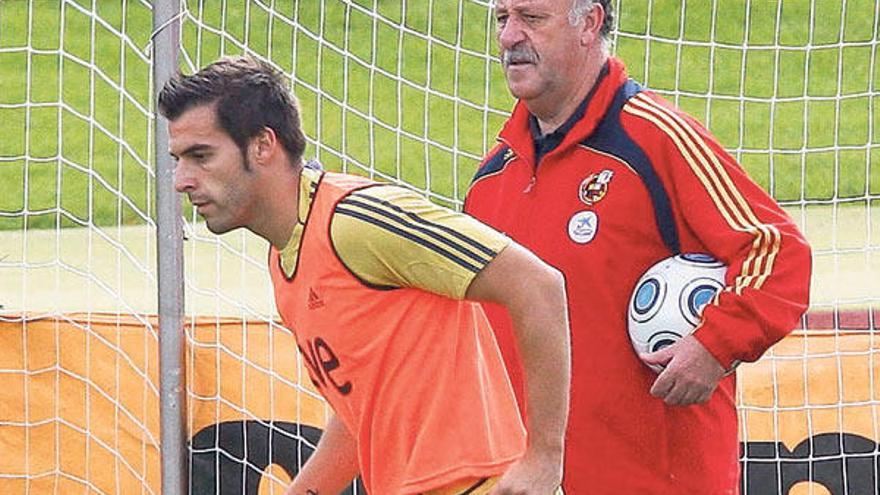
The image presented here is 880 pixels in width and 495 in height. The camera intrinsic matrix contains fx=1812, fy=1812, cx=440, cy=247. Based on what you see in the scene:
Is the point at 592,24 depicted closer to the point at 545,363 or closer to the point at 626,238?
the point at 626,238

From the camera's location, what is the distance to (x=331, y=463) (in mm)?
4137

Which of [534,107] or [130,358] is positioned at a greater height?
[534,107]

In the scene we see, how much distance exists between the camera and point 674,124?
4.38 meters

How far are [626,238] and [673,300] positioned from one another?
22 centimetres

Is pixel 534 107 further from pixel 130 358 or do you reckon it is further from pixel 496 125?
pixel 496 125

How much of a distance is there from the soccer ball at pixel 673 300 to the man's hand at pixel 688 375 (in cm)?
6

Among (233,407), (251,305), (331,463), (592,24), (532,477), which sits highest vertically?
(592,24)

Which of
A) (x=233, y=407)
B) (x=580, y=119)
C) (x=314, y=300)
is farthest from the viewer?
(x=233, y=407)

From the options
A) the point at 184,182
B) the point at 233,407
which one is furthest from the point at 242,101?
the point at 233,407

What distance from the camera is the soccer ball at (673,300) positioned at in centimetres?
430

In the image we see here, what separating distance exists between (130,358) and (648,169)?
2.26m

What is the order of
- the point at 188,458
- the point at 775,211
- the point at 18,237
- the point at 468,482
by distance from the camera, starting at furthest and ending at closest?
the point at 18,237
the point at 188,458
the point at 775,211
the point at 468,482

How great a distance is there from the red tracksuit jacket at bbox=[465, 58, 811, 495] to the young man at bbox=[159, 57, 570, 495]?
700mm

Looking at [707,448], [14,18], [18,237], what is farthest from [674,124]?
[14,18]
